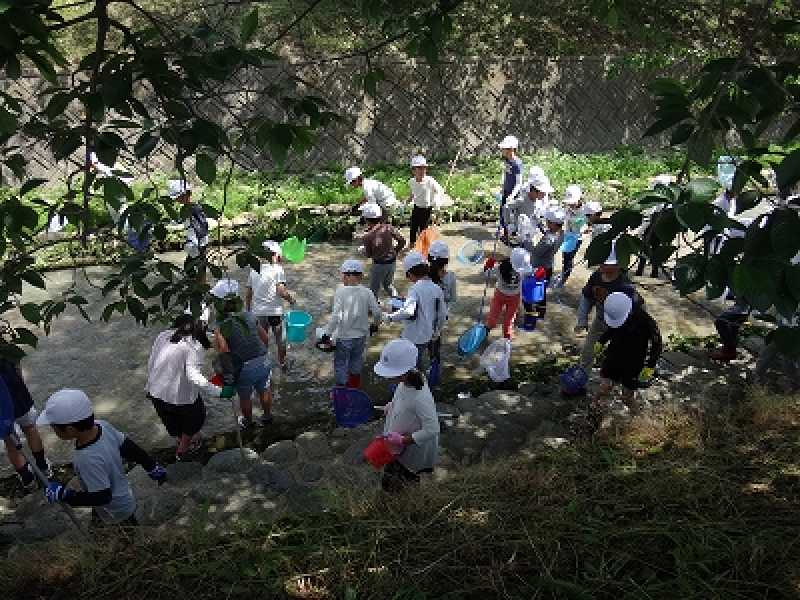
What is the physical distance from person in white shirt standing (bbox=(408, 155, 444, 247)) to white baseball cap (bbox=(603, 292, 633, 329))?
4518 mm

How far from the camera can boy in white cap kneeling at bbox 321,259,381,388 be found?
6570mm

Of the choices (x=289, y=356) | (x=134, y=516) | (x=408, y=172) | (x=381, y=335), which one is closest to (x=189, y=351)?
(x=134, y=516)

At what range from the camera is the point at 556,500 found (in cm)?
412

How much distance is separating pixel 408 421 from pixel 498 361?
2674mm

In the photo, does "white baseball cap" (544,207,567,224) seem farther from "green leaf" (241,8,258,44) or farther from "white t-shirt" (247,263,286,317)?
"green leaf" (241,8,258,44)

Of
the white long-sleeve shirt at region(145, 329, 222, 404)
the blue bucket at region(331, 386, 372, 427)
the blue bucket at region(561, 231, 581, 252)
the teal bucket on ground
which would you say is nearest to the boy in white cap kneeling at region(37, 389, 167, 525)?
the white long-sleeve shirt at region(145, 329, 222, 404)

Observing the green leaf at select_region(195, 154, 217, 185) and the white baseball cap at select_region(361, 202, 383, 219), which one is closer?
the green leaf at select_region(195, 154, 217, 185)

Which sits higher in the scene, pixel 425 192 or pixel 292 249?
pixel 425 192

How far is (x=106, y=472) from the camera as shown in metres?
4.40

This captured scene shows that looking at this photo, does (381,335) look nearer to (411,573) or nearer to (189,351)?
(189,351)

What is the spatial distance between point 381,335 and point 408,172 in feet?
19.5

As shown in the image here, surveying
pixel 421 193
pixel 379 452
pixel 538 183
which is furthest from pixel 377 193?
pixel 379 452

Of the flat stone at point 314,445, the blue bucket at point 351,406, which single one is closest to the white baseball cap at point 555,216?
the blue bucket at point 351,406

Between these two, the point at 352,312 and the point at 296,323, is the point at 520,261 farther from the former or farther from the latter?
the point at 296,323
